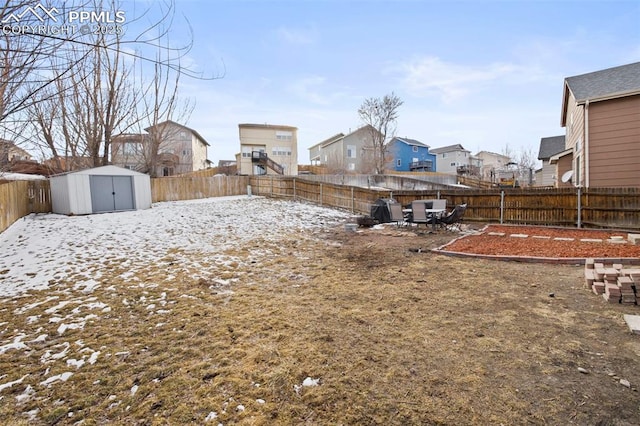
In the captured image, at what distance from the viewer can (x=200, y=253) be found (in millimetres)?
7141

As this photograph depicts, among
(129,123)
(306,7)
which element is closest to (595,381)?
(306,7)

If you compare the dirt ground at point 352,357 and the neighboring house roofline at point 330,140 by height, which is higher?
the neighboring house roofline at point 330,140

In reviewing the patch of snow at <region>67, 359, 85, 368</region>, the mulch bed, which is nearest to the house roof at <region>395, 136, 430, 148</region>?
the mulch bed

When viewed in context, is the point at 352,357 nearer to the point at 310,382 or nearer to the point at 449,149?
the point at 310,382

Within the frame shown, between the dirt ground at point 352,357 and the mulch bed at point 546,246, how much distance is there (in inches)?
64.5

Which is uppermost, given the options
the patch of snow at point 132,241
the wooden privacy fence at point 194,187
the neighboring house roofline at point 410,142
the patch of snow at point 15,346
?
the neighboring house roofline at point 410,142

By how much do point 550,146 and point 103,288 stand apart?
29.9m

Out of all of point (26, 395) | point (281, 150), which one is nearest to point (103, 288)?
point (26, 395)

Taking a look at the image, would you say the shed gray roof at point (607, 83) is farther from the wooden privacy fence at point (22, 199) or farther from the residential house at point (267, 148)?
the residential house at point (267, 148)

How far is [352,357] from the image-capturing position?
8.97 feet

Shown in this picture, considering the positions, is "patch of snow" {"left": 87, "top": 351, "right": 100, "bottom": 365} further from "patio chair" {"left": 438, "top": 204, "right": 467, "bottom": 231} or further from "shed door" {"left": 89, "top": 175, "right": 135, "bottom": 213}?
"shed door" {"left": 89, "top": 175, "right": 135, "bottom": 213}

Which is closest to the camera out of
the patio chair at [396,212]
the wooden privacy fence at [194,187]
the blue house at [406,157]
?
the patio chair at [396,212]

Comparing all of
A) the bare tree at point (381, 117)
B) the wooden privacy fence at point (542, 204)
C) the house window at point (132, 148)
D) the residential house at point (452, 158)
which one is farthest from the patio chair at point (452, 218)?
the residential house at point (452, 158)

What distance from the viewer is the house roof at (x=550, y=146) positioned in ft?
74.7
